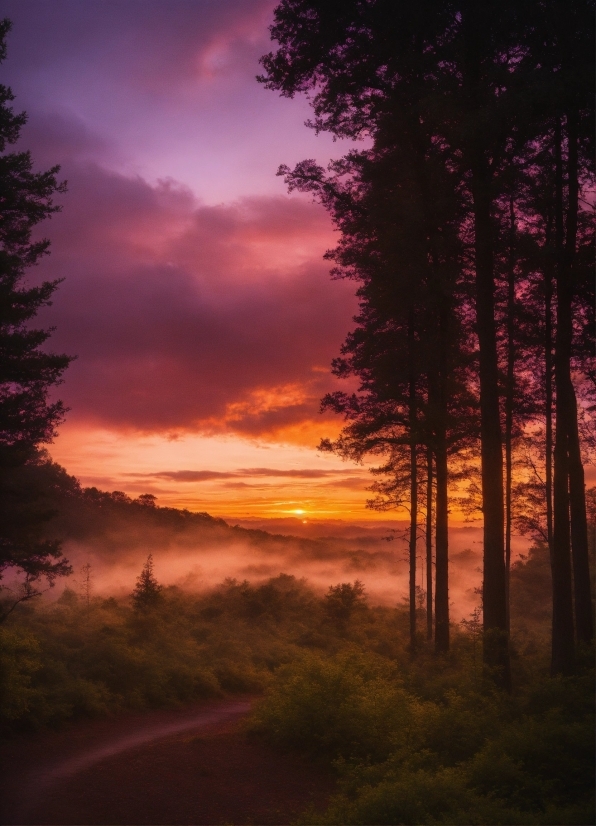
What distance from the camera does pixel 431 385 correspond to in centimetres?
2062

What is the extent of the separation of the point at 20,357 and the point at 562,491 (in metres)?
13.9

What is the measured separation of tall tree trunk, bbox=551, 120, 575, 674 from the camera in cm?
1429

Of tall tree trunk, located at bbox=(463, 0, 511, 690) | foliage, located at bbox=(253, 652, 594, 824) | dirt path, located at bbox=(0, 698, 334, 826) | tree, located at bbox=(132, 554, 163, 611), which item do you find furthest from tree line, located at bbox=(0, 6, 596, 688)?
tree, located at bbox=(132, 554, 163, 611)

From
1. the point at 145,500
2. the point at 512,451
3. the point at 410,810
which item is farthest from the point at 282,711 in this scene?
the point at 145,500

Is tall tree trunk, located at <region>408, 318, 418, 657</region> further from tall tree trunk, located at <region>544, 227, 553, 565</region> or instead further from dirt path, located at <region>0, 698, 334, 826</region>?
dirt path, located at <region>0, 698, 334, 826</region>

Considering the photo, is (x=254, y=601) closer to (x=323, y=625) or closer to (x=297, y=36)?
(x=323, y=625)

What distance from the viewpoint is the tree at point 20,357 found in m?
16.3

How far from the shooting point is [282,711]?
500 inches

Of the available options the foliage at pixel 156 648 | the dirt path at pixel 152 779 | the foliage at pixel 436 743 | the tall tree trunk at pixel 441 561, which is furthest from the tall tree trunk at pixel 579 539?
the dirt path at pixel 152 779

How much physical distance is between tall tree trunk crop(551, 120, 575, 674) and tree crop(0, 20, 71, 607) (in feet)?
41.0

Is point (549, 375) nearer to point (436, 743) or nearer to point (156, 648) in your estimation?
point (436, 743)

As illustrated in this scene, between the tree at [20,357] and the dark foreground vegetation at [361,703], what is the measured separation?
2.43m

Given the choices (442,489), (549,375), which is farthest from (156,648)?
(549,375)

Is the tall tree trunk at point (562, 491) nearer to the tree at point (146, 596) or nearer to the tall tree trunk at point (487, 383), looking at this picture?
the tall tree trunk at point (487, 383)
